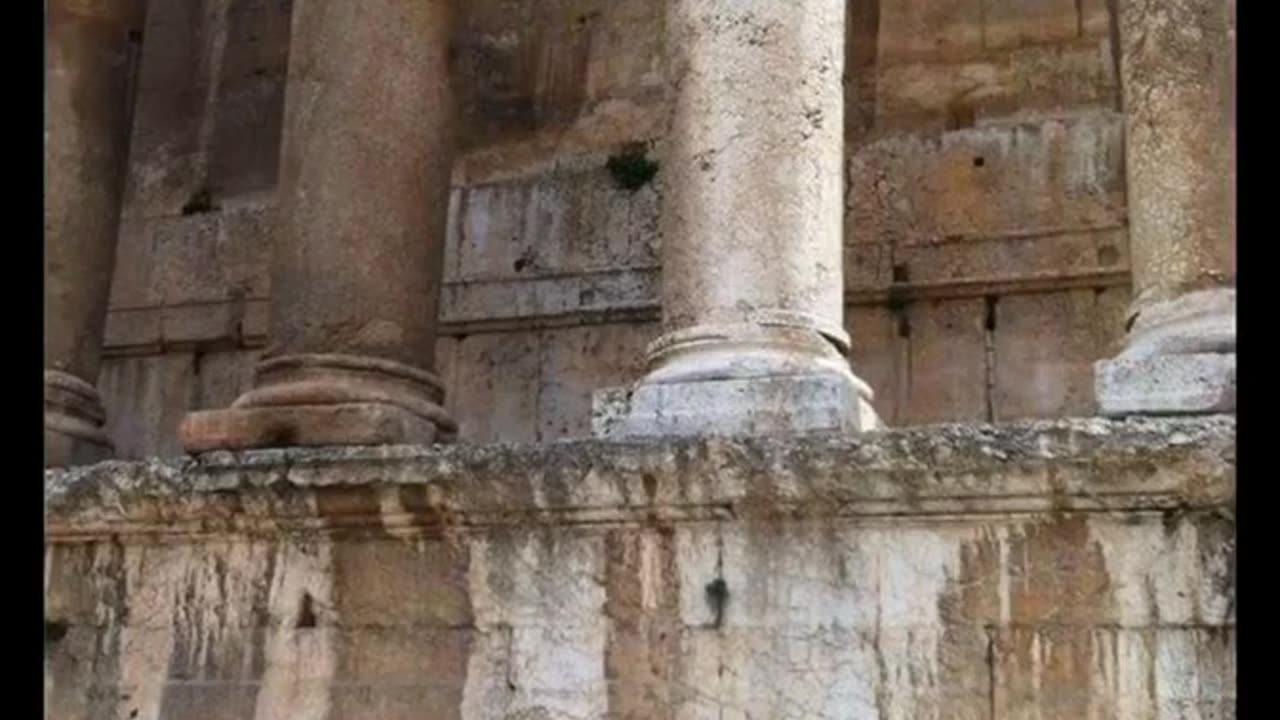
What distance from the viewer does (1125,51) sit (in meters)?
7.55

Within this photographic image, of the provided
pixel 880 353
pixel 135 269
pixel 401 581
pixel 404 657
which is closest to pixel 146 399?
pixel 135 269

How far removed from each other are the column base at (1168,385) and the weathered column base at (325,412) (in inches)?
124

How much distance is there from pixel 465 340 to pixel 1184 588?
6555 millimetres

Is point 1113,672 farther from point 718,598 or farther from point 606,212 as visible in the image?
point 606,212

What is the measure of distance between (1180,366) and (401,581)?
317 centimetres

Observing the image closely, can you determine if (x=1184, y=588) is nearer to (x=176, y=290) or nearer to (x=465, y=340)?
(x=465, y=340)

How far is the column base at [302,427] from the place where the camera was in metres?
7.91

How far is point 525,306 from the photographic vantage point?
11641 millimetres

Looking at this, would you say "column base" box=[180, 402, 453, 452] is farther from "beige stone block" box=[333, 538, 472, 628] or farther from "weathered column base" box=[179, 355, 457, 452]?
"beige stone block" box=[333, 538, 472, 628]

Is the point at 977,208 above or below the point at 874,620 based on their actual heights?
above

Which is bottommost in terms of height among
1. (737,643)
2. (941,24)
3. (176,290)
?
(737,643)

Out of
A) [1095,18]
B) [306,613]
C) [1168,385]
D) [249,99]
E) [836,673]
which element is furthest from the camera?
[249,99]

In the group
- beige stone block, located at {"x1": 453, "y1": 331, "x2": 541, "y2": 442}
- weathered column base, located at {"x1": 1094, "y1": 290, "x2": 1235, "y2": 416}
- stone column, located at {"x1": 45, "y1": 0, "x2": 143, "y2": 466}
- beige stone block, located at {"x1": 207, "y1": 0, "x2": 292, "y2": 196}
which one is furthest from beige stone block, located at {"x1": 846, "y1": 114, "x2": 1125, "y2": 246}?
stone column, located at {"x1": 45, "y1": 0, "x2": 143, "y2": 466}
